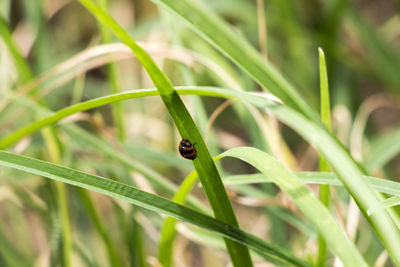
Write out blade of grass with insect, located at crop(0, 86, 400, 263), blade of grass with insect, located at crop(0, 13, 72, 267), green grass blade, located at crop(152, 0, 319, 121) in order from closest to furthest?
blade of grass with insect, located at crop(0, 86, 400, 263), green grass blade, located at crop(152, 0, 319, 121), blade of grass with insect, located at crop(0, 13, 72, 267)

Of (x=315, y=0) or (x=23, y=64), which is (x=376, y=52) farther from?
(x=23, y=64)

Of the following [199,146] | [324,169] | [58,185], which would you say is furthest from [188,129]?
[58,185]

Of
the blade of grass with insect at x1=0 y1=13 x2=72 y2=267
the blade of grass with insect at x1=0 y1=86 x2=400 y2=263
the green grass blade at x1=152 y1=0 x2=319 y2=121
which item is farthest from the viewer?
the blade of grass with insect at x1=0 y1=13 x2=72 y2=267

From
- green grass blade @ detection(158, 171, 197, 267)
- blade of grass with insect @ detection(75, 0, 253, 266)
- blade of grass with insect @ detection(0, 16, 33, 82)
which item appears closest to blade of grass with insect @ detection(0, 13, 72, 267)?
blade of grass with insect @ detection(0, 16, 33, 82)

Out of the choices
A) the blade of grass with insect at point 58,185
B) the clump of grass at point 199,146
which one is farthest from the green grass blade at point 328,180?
the blade of grass with insect at point 58,185

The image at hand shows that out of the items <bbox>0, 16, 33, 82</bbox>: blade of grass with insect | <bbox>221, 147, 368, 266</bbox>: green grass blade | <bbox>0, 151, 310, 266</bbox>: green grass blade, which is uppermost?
<bbox>0, 16, 33, 82</bbox>: blade of grass with insect

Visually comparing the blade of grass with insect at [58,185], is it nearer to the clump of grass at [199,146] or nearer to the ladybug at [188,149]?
the clump of grass at [199,146]

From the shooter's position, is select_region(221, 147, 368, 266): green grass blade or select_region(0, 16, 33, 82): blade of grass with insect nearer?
select_region(221, 147, 368, 266): green grass blade

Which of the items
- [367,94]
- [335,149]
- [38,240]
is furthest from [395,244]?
[38,240]

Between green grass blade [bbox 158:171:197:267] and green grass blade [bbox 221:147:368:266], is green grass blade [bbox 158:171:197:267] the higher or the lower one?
the higher one

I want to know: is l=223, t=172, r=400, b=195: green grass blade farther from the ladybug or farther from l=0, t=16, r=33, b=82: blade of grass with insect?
l=0, t=16, r=33, b=82: blade of grass with insect
